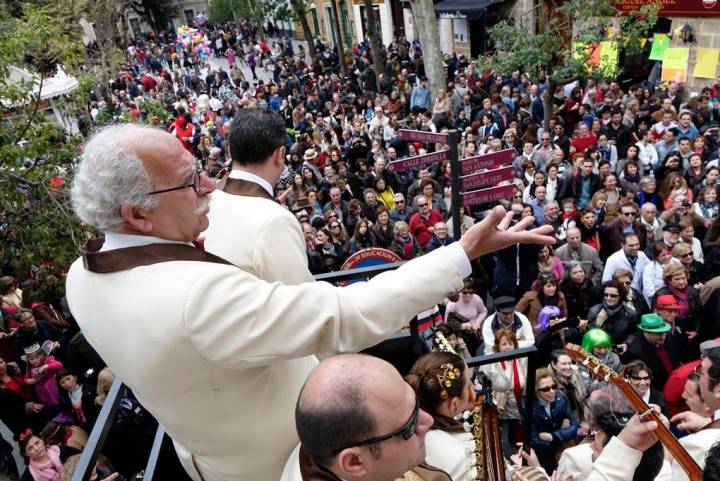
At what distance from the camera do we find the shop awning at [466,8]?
19.9m

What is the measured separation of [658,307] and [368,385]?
184 inches

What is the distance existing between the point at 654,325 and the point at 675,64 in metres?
11.7

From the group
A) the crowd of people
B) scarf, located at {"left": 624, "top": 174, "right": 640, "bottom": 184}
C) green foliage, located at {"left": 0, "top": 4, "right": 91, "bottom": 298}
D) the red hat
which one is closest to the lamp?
the crowd of people

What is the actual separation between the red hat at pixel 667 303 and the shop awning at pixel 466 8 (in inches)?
670

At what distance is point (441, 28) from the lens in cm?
2477

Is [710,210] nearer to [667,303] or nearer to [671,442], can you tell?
[667,303]

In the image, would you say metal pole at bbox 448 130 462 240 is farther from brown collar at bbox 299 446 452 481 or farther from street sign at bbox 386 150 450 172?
brown collar at bbox 299 446 452 481

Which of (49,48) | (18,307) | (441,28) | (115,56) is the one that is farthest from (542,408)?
(441,28)

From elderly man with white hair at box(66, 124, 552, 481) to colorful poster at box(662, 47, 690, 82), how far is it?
49.1 feet

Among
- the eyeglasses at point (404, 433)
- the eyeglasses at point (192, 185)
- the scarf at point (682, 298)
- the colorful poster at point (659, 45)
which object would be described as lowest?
the scarf at point (682, 298)

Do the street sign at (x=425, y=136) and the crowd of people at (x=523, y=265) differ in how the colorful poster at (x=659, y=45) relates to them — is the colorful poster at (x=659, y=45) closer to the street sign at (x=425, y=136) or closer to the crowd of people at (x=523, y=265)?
the crowd of people at (x=523, y=265)

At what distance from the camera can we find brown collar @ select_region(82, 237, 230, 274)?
139cm

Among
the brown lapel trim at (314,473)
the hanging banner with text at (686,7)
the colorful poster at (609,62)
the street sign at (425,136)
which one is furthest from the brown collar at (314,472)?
the hanging banner with text at (686,7)

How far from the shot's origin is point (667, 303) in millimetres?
5113
